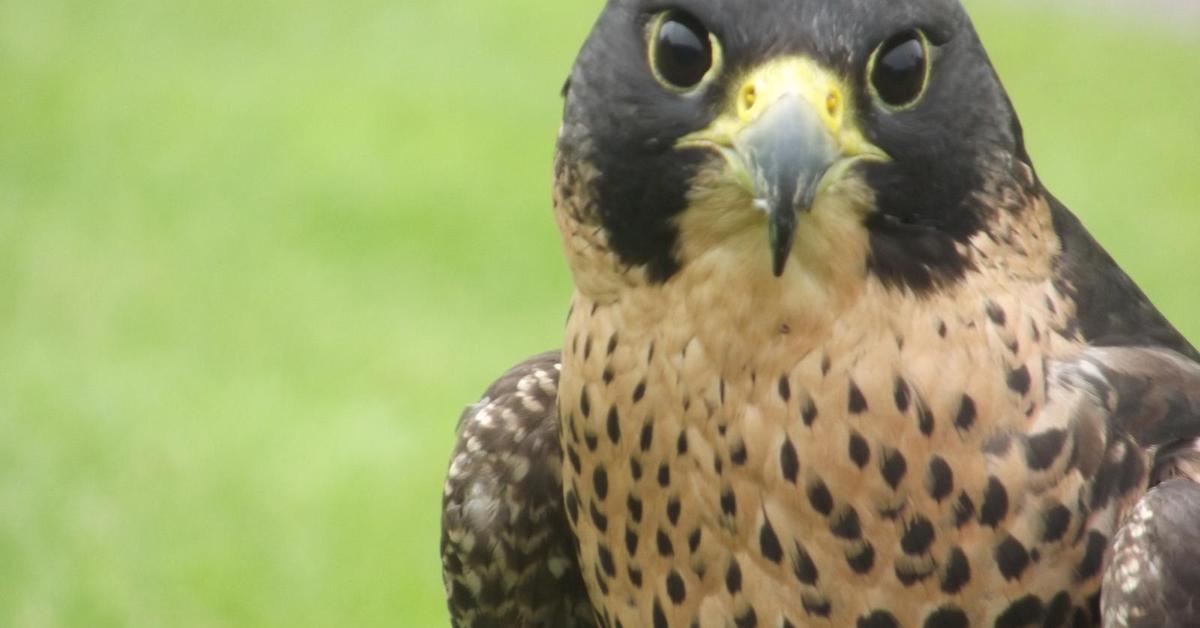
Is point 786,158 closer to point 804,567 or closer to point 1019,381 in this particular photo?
point 1019,381

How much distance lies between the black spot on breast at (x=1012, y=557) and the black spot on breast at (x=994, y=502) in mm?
38

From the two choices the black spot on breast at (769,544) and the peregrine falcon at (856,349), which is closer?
the peregrine falcon at (856,349)

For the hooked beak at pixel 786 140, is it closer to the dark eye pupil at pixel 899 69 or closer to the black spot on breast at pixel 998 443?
the dark eye pupil at pixel 899 69

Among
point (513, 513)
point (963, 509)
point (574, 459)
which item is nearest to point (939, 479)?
point (963, 509)

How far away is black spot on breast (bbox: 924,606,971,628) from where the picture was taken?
2.86 metres

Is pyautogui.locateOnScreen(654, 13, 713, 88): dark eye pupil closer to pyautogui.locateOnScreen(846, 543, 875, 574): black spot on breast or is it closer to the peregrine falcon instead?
the peregrine falcon

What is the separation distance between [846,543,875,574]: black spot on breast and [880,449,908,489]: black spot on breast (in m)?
0.12

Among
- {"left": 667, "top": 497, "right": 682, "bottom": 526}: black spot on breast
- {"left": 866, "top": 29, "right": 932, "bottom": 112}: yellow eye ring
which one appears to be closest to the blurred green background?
{"left": 667, "top": 497, "right": 682, "bottom": 526}: black spot on breast

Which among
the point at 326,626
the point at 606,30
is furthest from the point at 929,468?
the point at 326,626

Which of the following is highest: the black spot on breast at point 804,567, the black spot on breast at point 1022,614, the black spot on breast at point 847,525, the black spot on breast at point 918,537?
the black spot on breast at point 847,525

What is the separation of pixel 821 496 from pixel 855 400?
16 cm

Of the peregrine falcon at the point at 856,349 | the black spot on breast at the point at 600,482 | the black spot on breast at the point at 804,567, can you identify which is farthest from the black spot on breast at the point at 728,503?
the black spot on breast at the point at 600,482

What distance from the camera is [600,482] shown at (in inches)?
121

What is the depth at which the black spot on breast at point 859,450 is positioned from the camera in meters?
2.83
